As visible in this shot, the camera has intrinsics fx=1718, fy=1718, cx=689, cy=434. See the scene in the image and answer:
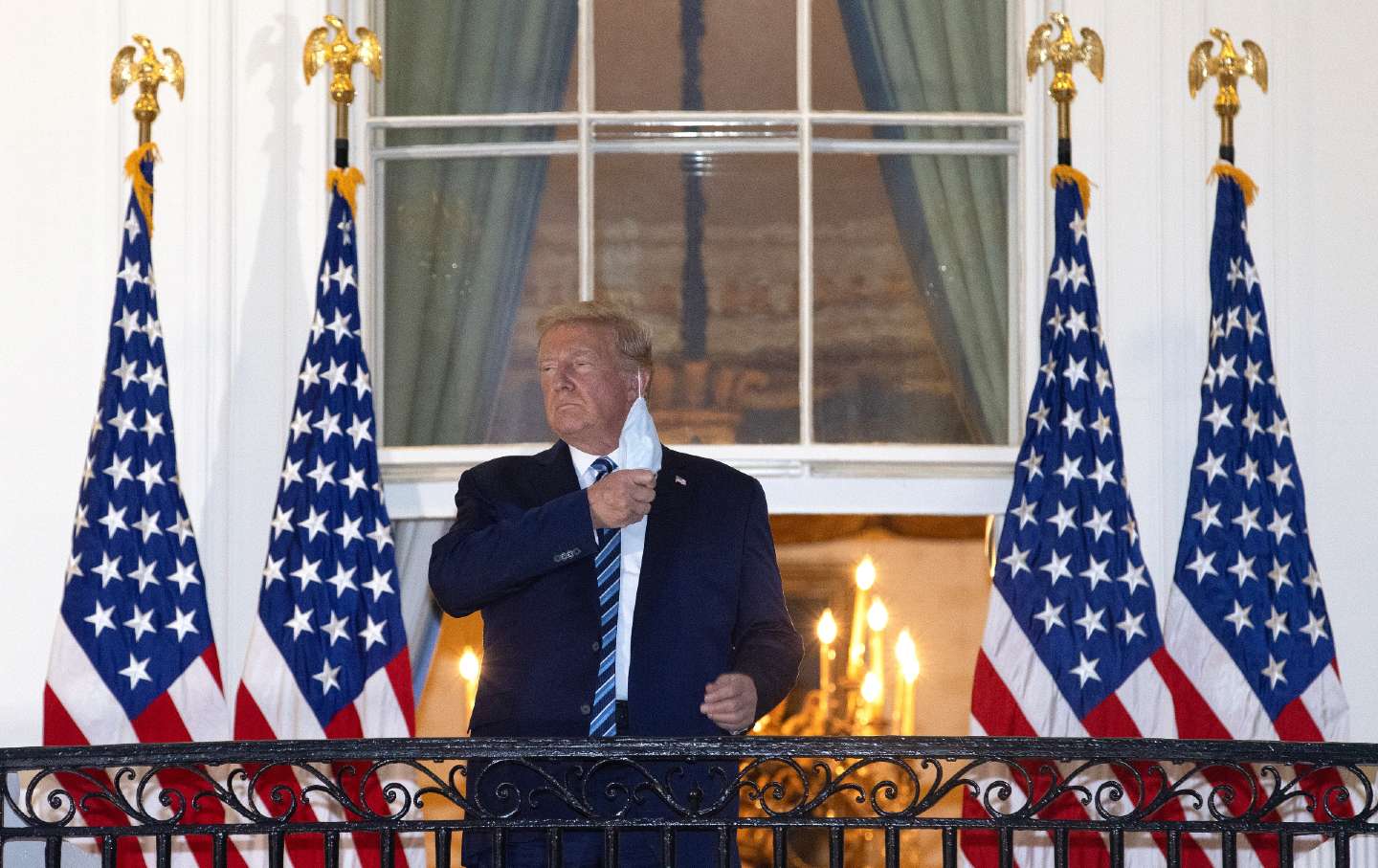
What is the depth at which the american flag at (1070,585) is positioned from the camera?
3.98 m

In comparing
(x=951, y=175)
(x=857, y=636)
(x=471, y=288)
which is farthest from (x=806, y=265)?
(x=857, y=636)

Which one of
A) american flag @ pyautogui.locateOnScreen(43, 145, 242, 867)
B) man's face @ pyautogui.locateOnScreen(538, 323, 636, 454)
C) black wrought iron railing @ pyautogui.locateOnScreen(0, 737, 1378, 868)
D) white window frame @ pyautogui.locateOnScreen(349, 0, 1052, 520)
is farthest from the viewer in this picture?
white window frame @ pyautogui.locateOnScreen(349, 0, 1052, 520)

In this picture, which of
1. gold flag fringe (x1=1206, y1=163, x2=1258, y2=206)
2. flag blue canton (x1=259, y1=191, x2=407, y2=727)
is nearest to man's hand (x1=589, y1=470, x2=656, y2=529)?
flag blue canton (x1=259, y1=191, x2=407, y2=727)

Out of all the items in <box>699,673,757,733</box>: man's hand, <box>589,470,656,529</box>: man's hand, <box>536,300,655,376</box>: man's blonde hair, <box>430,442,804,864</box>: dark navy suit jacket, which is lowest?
<box>699,673,757,733</box>: man's hand

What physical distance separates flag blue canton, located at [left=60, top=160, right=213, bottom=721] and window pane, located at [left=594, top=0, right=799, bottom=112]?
4.26 ft

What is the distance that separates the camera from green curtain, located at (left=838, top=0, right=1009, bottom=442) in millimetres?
4625

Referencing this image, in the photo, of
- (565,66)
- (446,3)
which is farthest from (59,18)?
(565,66)

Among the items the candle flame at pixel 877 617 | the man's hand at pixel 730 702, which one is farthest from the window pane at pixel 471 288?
the man's hand at pixel 730 702

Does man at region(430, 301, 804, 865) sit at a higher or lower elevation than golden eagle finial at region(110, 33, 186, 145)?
lower

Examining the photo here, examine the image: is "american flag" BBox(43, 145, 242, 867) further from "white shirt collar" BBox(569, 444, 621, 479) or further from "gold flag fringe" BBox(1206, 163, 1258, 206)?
"gold flag fringe" BBox(1206, 163, 1258, 206)

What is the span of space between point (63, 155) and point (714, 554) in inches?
91.5

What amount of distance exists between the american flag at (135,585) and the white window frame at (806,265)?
0.62m

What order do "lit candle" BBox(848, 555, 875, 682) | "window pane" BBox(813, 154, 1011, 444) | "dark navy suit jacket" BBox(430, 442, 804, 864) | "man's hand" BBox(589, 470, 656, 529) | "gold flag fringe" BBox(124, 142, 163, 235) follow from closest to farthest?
"man's hand" BBox(589, 470, 656, 529)
"dark navy suit jacket" BBox(430, 442, 804, 864)
"gold flag fringe" BBox(124, 142, 163, 235)
"window pane" BBox(813, 154, 1011, 444)
"lit candle" BBox(848, 555, 875, 682)

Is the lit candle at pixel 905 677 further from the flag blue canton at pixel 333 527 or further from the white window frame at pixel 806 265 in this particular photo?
the flag blue canton at pixel 333 527
